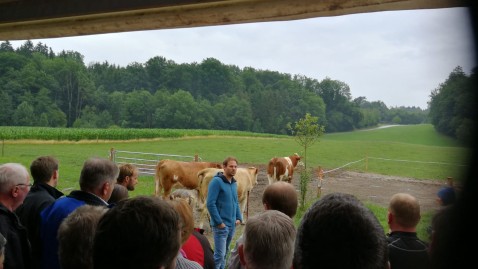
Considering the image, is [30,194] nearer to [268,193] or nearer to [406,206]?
[268,193]

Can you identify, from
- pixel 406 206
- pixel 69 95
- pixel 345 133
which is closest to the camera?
pixel 406 206

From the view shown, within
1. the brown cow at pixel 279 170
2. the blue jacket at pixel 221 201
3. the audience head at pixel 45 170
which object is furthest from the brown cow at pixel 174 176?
the audience head at pixel 45 170

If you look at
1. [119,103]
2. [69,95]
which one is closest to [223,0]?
[119,103]

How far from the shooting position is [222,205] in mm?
4098

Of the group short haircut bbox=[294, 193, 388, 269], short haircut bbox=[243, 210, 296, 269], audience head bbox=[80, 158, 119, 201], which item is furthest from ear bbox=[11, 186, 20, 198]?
short haircut bbox=[294, 193, 388, 269]

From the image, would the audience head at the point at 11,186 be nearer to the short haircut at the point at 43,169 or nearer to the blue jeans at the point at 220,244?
the short haircut at the point at 43,169

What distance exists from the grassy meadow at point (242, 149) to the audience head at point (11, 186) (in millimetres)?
9032

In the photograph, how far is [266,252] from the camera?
1.29 meters

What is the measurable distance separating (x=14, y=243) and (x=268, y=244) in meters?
1.48

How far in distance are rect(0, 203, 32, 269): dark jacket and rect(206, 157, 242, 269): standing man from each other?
6.88ft

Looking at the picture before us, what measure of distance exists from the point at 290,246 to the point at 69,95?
Result: 113 ft

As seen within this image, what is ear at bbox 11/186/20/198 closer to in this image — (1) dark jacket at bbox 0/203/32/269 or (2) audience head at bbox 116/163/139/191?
(1) dark jacket at bbox 0/203/32/269

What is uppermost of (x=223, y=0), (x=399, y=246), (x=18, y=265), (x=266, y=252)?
(x=223, y=0)

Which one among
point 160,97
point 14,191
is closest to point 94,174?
point 14,191
